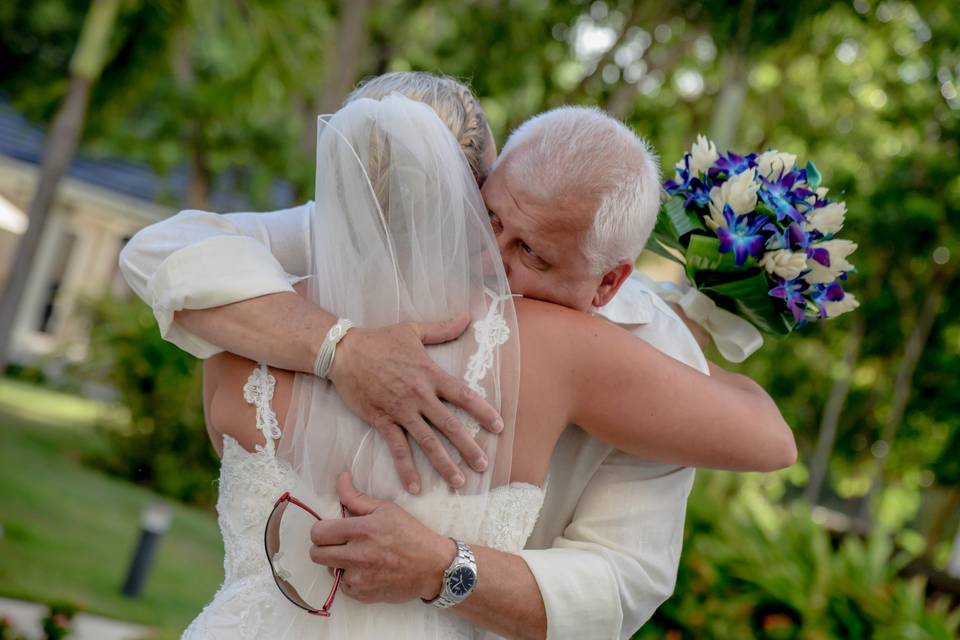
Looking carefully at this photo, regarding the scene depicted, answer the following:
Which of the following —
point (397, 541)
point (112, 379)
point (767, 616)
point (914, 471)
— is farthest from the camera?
point (914, 471)

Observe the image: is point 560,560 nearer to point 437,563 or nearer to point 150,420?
point 437,563

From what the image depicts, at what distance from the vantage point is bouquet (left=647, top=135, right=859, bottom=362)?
2.65 metres

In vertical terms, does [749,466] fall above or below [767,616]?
above

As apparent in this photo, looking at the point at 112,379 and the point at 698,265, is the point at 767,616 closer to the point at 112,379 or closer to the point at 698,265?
the point at 698,265

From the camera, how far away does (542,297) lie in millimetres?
2297

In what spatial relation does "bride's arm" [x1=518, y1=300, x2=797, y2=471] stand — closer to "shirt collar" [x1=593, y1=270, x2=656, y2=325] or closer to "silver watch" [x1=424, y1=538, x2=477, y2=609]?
"shirt collar" [x1=593, y1=270, x2=656, y2=325]

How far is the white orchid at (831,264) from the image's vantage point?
8.86 feet

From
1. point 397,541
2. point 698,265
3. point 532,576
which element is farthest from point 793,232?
point 397,541

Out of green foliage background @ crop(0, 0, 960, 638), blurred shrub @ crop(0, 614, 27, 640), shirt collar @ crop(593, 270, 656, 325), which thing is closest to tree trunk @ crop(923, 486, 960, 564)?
green foliage background @ crop(0, 0, 960, 638)

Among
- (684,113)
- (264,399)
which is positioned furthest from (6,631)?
(684,113)

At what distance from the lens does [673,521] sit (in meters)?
2.49

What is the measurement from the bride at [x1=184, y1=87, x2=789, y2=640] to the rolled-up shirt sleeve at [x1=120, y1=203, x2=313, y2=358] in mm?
145

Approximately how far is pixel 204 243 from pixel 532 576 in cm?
95

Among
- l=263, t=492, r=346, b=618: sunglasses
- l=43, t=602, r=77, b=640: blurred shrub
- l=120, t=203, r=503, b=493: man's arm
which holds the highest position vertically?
l=120, t=203, r=503, b=493: man's arm
